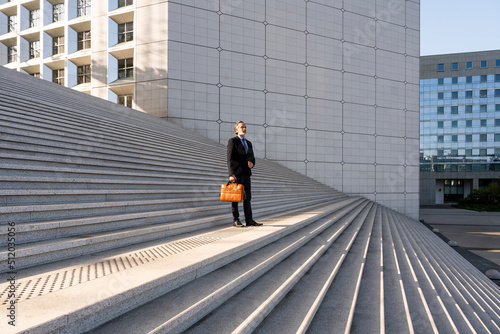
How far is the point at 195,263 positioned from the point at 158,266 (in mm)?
289

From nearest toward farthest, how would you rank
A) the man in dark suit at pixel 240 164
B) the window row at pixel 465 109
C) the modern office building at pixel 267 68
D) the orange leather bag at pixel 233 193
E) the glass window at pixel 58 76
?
the orange leather bag at pixel 233 193, the man in dark suit at pixel 240 164, the modern office building at pixel 267 68, the glass window at pixel 58 76, the window row at pixel 465 109

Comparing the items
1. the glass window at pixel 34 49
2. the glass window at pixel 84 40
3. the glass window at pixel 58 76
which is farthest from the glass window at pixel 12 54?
the glass window at pixel 84 40

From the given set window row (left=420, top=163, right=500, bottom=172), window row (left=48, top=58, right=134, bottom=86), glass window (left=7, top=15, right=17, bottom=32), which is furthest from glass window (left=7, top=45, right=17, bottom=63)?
window row (left=420, top=163, right=500, bottom=172)

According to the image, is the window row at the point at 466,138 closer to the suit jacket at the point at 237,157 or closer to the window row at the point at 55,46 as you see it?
the window row at the point at 55,46

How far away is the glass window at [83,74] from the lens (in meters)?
15.3

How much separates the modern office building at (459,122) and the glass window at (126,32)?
40.4 metres

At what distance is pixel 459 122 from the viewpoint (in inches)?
1657

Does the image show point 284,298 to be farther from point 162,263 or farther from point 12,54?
point 12,54

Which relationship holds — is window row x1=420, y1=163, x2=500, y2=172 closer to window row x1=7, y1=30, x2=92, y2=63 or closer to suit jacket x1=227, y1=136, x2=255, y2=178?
window row x1=7, y1=30, x2=92, y2=63

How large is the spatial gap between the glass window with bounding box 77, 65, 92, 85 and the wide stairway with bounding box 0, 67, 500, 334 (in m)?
10.6

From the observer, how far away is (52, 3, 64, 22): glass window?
1613 cm

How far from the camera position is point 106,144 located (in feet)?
18.8

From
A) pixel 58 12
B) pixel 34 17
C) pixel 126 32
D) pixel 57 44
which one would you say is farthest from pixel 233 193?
pixel 34 17

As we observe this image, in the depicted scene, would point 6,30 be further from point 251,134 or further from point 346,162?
point 346,162
